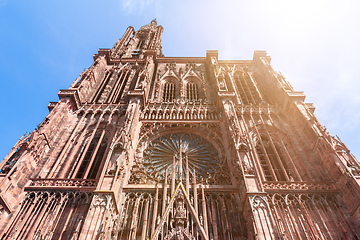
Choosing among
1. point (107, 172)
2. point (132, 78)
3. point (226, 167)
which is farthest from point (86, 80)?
point (226, 167)

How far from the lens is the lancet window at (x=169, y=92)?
67.6ft

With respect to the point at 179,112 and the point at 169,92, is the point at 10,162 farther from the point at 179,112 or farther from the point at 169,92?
the point at 169,92

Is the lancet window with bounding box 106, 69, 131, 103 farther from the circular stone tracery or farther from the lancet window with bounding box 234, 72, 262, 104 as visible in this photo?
the lancet window with bounding box 234, 72, 262, 104

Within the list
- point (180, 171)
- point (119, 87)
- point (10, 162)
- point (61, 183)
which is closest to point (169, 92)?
point (119, 87)

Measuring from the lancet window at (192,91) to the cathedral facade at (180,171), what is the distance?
1.03 ft

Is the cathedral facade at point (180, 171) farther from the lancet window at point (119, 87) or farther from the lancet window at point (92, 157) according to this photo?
the lancet window at point (119, 87)

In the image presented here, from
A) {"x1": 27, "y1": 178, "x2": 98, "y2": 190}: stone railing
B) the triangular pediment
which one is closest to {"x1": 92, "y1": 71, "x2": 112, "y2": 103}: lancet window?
{"x1": 27, "y1": 178, "x2": 98, "y2": 190}: stone railing

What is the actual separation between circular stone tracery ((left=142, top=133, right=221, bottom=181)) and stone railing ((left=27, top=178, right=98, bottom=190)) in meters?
3.06

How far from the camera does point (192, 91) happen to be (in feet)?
71.3

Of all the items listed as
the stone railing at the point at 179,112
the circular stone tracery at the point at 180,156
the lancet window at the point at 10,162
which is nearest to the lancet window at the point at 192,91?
the stone railing at the point at 179,112

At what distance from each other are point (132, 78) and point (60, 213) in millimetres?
14029

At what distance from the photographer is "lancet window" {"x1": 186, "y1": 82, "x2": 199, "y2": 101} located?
20.9m

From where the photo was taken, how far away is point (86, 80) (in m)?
19.9

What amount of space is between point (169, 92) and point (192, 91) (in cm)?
194
